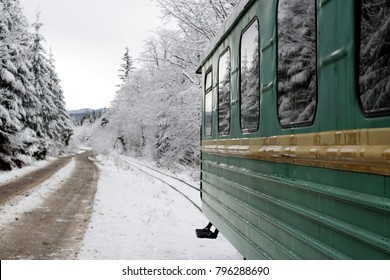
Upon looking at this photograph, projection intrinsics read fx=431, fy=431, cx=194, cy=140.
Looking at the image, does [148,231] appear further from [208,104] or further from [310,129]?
[310,129]

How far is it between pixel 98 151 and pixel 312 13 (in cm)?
5218

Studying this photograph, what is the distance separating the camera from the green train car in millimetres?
1949

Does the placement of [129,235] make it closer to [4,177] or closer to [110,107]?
[4,177]

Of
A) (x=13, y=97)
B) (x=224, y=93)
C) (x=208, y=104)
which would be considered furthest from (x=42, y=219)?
(x=13, y=97)

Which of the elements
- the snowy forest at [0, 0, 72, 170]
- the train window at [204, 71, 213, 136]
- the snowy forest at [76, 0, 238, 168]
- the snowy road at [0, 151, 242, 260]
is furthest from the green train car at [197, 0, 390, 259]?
the snowy forest at [0, 0, 72, 170]

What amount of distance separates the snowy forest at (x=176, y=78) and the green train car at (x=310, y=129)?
540cm

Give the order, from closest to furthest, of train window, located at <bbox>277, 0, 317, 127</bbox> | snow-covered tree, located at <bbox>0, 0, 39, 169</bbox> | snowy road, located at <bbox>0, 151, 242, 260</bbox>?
train window, located at <bbox>277, 0, 317, 127</bbox> → snowy road, located at <bbox>0, 151, 242, 260</bbox> → snow-covered tree, located at <bbox>0, 0, 39, 169</bbox>

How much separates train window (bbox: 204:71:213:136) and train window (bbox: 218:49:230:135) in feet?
2.21

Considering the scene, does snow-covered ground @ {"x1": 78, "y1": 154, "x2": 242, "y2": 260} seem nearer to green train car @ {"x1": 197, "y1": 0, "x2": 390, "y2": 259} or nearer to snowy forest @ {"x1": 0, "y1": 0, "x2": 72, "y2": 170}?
green train car @ {"x1": 197, "y1": 0, "x2": 390, "y2": 259}

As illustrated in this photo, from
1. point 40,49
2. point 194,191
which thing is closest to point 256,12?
point 194,191

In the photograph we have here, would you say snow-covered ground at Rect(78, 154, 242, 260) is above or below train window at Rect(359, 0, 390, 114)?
below

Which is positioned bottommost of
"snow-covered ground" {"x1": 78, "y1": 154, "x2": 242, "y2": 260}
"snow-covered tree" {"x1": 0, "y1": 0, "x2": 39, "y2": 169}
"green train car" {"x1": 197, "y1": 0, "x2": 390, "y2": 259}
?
"snow-covered ground" {"x1": 78, "y1": 154, "x2": 242, "y2": 260}

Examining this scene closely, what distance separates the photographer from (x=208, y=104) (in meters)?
6.47

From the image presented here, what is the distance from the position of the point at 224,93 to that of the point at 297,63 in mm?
2345
